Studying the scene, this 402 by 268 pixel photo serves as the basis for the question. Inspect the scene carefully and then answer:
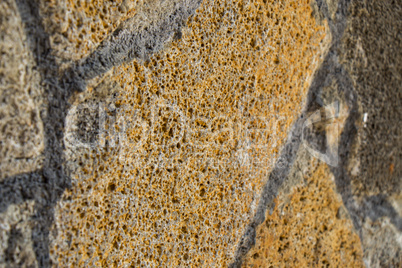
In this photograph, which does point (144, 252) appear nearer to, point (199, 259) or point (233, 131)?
point (199, 259)

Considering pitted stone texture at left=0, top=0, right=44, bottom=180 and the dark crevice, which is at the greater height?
pitted stone texture at left=0, top=0, right=44, bottom=180

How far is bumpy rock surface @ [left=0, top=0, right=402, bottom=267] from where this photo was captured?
1.05 ft

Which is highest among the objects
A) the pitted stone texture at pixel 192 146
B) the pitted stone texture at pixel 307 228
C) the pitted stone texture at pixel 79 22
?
the pitted stone texture at pixel 79 22

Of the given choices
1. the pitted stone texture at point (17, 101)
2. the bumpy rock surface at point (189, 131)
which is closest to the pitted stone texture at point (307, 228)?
the bumpy rock surface at point (189, 131)

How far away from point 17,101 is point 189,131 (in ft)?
0.65

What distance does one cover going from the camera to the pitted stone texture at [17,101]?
291mm

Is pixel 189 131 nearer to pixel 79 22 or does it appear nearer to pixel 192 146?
pixel 192 146

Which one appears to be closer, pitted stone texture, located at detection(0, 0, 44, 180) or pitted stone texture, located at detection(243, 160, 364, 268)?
pitted stone texture, located at detection(0, 0, 44, 180)

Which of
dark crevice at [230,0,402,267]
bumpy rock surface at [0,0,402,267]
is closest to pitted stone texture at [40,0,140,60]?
bumpy rock surface at [0,0,402,267]

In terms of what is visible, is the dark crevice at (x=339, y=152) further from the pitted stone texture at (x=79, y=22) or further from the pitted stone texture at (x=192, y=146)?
the pitted stone texture at (x=79, y=22)

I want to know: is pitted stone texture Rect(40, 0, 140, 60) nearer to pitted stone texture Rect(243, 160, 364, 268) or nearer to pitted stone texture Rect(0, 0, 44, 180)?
pitted stone texture Rect(0, 0, 44, 180)

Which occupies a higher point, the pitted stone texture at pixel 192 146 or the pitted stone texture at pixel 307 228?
the pitted stone texture at pixel 192 146

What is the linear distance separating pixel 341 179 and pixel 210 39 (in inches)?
15.7

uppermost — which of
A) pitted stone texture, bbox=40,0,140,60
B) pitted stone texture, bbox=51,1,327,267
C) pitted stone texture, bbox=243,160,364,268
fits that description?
pitted stone texture, bbox=40,0,140,60
